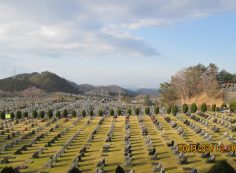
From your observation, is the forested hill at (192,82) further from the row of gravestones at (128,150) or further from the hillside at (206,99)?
the row of gravestones at (128,150)

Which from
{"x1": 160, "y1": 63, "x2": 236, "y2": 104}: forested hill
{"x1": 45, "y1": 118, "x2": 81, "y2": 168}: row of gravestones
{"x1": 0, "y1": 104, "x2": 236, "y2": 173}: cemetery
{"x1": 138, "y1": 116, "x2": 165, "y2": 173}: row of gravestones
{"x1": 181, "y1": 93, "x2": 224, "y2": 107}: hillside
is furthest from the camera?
{"x1": 160, "y1": 63, "x2": 236, "y2": 104}: forested hill

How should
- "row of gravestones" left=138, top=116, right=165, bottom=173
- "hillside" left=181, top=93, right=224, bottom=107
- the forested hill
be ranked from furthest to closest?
the forested hill < "hillside" left=181, top=93, right=224, bottom=107 < "row of gravestones" left=138, top=116, right=165, bottom=173

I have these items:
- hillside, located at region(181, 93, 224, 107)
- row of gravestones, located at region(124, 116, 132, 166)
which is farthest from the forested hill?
row of gravestones, located at region(124, 116, 132, 166)

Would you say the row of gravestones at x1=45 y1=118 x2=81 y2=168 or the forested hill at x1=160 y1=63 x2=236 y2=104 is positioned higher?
the forested hill at x1=160 y1=63 x2=236 y2=104

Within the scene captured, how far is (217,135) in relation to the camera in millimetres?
45594

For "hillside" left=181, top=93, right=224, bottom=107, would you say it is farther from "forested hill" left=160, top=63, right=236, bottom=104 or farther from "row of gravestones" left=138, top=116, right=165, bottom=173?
"row of gravestones" left=138, top=116, right=165, bottom=173

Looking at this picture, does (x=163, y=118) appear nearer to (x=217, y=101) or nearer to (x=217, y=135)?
(x=217, y=135)

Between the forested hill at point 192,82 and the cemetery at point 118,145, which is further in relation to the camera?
the forested hill at point 192,82

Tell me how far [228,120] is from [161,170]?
3134 centimetres

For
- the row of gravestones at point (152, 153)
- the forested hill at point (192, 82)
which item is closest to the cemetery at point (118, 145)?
the row of gravestones at point (152, 153)

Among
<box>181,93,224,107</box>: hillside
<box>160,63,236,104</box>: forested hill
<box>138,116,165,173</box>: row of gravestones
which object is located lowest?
<box>138,116,165,173</box>: row of gravestones

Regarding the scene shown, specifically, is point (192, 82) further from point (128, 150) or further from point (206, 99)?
point (128, 150)

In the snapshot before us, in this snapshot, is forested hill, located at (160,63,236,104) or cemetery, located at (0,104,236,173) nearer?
cemetery, located at (0,104,236,173)

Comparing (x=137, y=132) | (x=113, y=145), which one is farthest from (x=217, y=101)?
(x=113, y=145)
